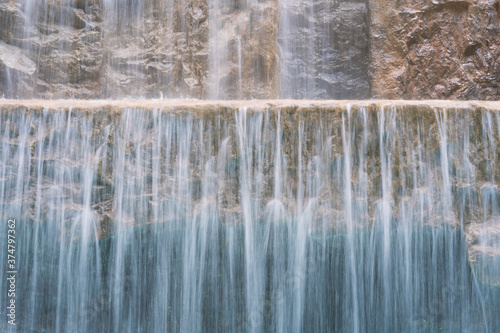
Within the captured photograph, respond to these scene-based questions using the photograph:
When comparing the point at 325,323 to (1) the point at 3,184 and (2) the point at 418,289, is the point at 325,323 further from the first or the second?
(1) the point at 3,184

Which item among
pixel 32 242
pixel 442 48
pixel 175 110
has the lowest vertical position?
pixel 32 242

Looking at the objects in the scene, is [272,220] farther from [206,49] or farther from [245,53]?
[206,49]

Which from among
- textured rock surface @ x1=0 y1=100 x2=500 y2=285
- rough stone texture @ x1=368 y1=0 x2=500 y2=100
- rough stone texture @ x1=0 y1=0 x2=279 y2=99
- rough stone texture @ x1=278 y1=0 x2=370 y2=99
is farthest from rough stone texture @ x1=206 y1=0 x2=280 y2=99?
textured rock surface @ x1=0 y1=100 x2=500 y2=285

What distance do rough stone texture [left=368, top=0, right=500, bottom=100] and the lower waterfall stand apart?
2.46 meters

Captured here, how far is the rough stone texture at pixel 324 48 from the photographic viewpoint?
24.7 feet

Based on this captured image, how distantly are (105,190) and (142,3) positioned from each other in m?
3.71

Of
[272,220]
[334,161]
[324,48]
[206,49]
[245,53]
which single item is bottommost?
[272,220]

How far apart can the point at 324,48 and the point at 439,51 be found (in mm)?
1753

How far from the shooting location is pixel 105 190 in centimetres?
430

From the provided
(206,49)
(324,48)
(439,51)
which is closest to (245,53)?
(206,49)

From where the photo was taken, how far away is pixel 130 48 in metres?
6.95

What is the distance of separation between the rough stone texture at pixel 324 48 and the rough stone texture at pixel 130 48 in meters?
0.97

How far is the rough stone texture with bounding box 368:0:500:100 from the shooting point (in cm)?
665

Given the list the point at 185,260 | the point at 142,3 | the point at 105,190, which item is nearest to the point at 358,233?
the point at 185,260
